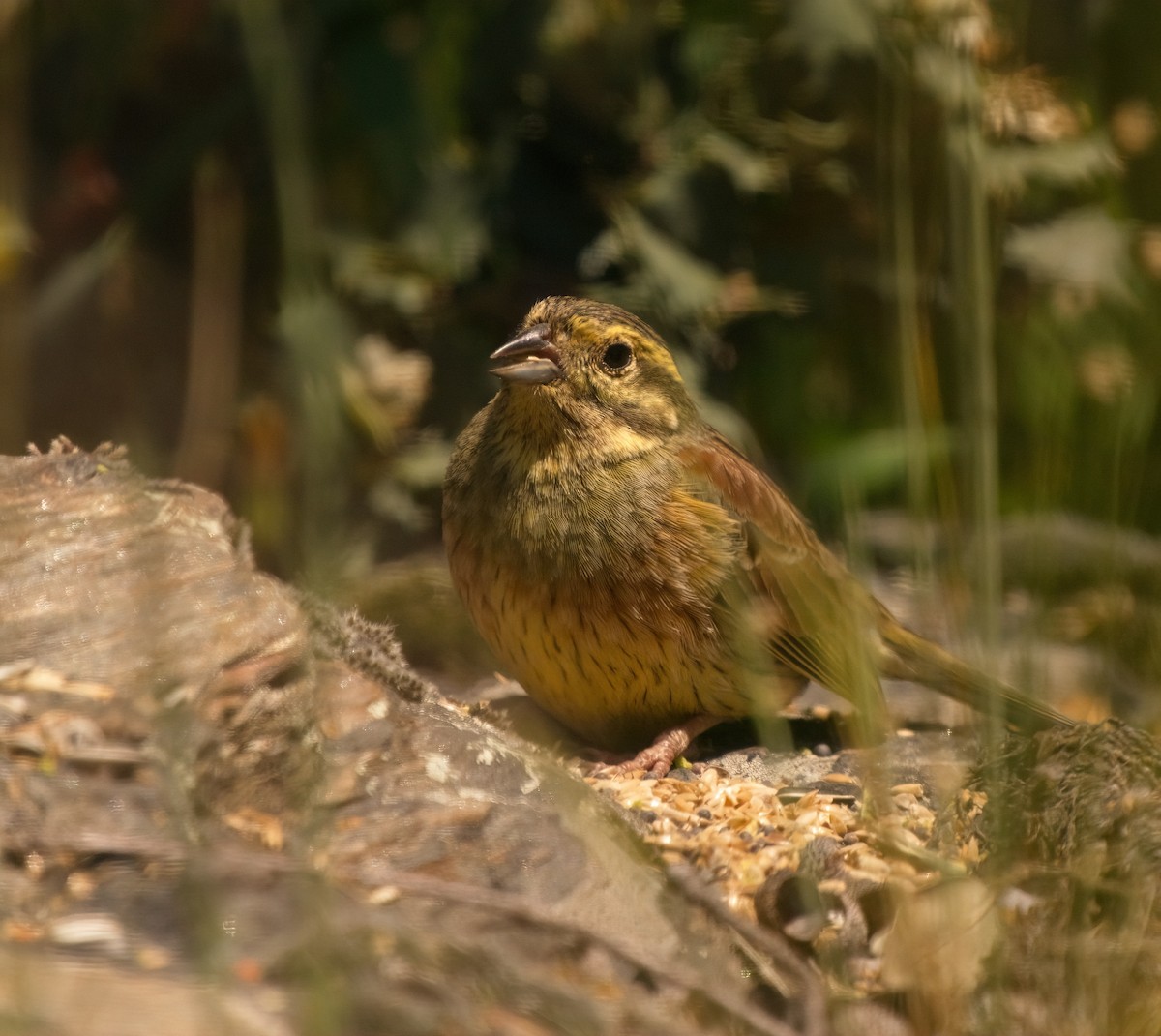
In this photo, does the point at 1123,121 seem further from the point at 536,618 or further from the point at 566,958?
the point at 566,958

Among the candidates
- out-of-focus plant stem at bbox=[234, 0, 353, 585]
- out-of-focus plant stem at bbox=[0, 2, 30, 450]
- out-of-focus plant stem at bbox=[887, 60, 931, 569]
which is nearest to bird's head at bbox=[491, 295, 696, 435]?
out-of-focus plant stem at bbox=[234, 0, 353, 585]

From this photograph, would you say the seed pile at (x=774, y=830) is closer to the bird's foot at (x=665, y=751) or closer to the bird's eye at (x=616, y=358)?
the bird's foot at (x=665, y=751)

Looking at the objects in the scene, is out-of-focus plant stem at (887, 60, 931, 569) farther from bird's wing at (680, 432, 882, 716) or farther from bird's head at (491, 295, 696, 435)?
bird's wing at (680, 432, 882, 716)

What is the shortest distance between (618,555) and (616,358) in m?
0.45

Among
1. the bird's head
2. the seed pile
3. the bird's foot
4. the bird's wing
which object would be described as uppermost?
the bird's head

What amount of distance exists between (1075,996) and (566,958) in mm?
612

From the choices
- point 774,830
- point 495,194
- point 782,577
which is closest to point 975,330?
point 774,830

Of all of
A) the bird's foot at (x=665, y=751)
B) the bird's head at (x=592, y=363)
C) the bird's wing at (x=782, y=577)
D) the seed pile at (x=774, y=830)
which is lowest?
the bird's foot at (x=665, y=751)

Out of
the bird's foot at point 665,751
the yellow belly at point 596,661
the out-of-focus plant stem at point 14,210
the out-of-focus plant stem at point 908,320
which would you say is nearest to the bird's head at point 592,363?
the yellow belly at point 596,661

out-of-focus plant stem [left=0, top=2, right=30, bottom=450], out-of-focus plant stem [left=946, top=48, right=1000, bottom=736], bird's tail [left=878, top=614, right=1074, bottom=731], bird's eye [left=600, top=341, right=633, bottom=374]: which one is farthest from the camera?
out-of-focus plant stem [left=0, top=2, right=30, bottom=450]

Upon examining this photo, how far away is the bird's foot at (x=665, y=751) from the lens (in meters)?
3.24

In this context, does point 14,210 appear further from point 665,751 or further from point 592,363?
point 665,751

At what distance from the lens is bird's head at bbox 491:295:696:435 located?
10.6 ft

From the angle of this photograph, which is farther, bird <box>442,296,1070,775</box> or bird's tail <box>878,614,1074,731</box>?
bird <box>442,296,1070,775</box>
